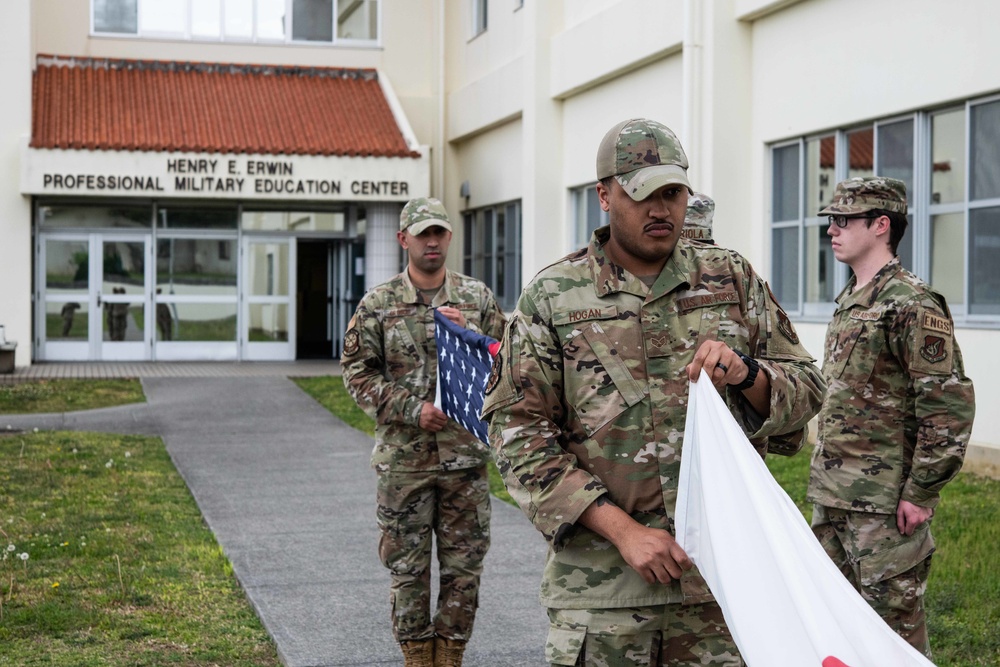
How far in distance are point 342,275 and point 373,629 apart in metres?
19.2

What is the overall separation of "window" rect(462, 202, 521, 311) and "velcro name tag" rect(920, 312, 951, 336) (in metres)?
17.4

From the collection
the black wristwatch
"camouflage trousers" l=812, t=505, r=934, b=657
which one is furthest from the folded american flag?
the black wristwatch

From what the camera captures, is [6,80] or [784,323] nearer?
[784,323]

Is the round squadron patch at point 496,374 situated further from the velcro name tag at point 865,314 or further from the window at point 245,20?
the window at point 245,20

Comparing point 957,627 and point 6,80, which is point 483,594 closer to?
point 957,627

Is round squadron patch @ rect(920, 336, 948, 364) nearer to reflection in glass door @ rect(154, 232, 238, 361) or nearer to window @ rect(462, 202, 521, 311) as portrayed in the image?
window @ rect(462, 202, 521, 311)

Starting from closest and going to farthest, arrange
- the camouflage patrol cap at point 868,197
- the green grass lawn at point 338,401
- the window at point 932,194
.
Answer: the camouflage patrol cap at point 868,197 → the window at point 932,194 → the green grass lawn at point 338,401

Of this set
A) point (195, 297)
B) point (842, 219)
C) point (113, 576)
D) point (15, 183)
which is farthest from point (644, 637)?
point (195, 297)

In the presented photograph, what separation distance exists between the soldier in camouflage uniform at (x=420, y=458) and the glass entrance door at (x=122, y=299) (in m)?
19.6

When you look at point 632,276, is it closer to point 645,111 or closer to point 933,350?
point 933,350

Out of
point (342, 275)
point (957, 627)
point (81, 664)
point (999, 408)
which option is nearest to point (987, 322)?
point (999, 408)

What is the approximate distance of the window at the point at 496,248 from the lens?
22.9 metres

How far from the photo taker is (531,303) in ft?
11.0

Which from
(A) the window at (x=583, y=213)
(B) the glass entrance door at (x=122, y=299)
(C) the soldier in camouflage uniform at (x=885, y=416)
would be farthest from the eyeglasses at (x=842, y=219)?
(B) the glass entrance door at (x=122, y=299)
